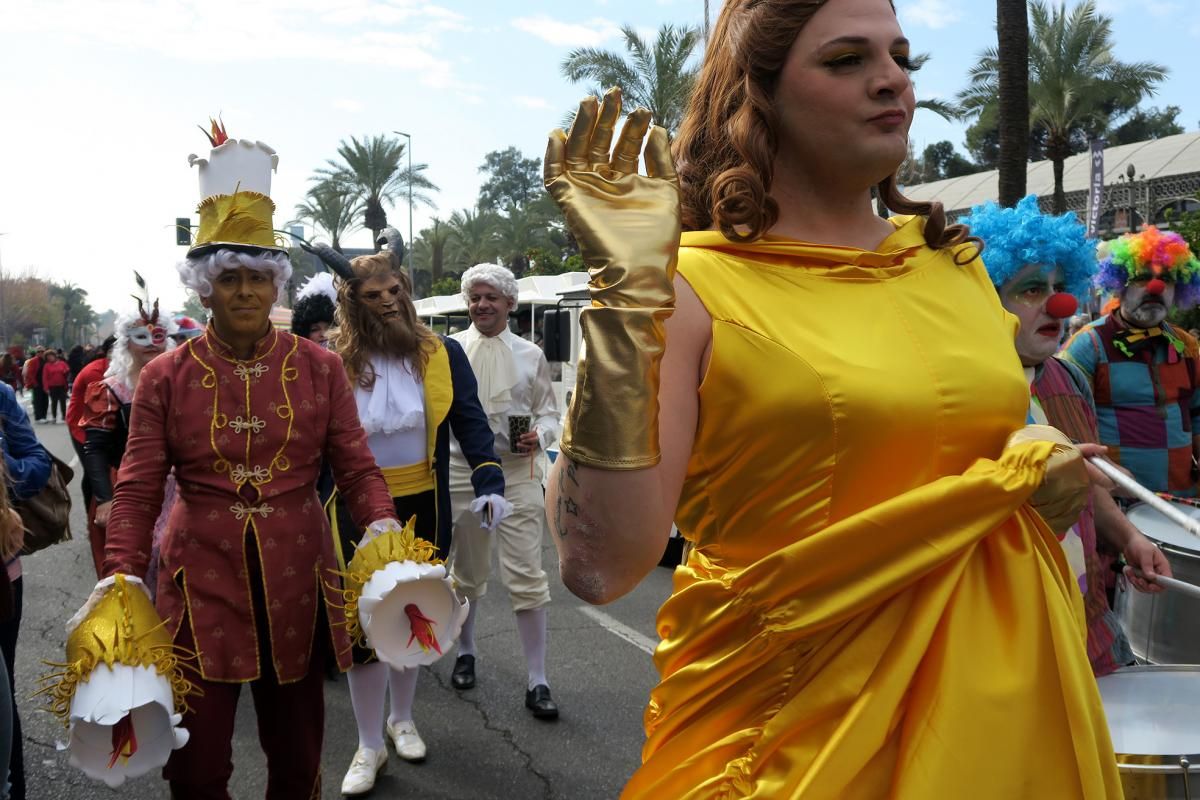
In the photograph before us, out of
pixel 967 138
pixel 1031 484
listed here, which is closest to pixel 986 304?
pixel 1031 484

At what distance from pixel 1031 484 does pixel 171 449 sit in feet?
7.76

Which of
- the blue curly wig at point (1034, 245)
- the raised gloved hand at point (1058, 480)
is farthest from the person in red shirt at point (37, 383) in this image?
the raised gloved hand at point (1058, 480)

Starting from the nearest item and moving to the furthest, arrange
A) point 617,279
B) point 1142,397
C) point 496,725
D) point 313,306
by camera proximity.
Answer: point 617,279
point 496,725
point 1142,397
point 313,306

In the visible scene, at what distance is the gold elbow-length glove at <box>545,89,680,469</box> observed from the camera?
1287 millimetres

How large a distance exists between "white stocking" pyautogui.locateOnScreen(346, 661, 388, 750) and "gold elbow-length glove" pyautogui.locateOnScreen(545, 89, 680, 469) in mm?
2991

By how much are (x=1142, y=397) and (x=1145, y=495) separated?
3291 millimetres

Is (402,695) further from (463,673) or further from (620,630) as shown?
(620,630)

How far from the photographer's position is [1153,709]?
204cm

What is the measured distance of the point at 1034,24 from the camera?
2417 centimetres

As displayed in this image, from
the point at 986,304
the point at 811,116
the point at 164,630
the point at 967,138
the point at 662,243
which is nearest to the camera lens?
the point at 662,243

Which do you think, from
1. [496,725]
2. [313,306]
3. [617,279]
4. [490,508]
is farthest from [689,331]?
[313,306]

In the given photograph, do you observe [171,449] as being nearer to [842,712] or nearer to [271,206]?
[271,206]

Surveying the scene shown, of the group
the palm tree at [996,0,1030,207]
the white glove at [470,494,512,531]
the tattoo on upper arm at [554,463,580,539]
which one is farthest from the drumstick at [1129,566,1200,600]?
the palm tree at [996,0,1030,207]

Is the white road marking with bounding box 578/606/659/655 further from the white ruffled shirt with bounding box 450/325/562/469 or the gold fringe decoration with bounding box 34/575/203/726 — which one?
the gold fringe decoration with bounding box 34/575/203/726
